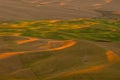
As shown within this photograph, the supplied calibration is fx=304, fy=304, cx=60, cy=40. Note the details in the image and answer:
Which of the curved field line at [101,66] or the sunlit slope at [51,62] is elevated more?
the sunlit slope at [51,62]

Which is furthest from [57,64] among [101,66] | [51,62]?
[101,66]

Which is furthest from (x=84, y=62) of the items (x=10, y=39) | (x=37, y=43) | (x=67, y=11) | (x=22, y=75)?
(x=67, y=11)

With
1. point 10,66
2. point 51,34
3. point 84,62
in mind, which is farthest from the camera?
point 51,34

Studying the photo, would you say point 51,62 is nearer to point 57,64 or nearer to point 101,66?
point 57,64

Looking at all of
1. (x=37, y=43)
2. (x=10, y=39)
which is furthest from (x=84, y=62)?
(x=10, y=39)

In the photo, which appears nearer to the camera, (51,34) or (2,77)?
A: (2,77)

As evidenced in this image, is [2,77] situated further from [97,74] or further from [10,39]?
[10,39]

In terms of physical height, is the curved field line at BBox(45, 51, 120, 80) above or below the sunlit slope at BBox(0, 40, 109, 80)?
below

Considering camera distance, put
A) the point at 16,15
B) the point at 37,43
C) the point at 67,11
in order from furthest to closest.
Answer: the point at 67,11
the point at 16,15
the point at 37,43

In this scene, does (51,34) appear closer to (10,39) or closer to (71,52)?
(10,39)
